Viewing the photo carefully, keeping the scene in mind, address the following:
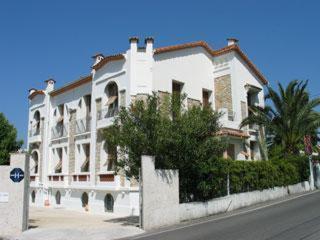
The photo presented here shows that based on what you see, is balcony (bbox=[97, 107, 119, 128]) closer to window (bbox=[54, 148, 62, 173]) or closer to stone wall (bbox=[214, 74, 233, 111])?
window (bbox=[54, 148, 62, 173])

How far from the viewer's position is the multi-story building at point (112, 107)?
2325 centimetres

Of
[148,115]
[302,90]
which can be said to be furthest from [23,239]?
[302,90]

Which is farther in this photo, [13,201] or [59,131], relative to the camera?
[59,131]

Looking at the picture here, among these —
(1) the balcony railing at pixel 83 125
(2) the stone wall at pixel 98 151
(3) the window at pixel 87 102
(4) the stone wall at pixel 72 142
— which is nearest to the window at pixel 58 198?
(4) the stone wall at pixel 72 142

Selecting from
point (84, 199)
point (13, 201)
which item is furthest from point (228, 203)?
point (84, 199)

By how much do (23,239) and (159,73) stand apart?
517 inches

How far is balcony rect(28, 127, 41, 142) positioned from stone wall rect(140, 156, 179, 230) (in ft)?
64.3

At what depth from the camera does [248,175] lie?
854 inches

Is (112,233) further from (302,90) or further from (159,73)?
Result: (302,90)

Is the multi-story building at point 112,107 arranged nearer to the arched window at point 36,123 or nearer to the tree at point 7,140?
the arched window at point 36,123

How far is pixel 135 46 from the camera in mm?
23094

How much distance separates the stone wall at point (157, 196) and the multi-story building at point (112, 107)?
5.78m

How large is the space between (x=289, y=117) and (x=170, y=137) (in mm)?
14882

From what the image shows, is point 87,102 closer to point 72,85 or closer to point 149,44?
point 72,85
